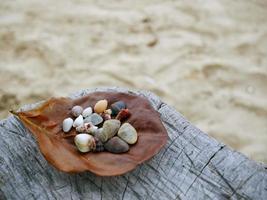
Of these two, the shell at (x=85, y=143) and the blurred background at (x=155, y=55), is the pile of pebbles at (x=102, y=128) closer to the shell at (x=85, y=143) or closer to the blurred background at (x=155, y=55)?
the shell at (x=85, y=143)

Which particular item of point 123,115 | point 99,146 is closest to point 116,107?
point 123,115

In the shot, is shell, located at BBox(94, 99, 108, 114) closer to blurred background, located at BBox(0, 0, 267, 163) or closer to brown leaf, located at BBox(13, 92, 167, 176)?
brown leaf, located at BBox(13, 92, 167, 176)

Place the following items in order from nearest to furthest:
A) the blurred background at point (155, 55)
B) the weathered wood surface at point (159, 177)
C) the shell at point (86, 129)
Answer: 1. the weathered wood surface at point (159, 177)
2. the shell at point (86, 129)
3. the blurred background at point (155, 55)

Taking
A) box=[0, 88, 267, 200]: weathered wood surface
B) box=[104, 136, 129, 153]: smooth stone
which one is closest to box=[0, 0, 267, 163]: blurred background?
box=[0, 88, 267, 200]: weathered wood surface

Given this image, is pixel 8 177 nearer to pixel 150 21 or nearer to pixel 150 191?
pixel 150 191

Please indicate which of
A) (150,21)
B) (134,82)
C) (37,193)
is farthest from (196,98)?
(37,193)

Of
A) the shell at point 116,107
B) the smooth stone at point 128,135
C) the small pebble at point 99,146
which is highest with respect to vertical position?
the shell at point 116,107

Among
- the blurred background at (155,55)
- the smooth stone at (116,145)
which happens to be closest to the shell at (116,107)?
the smooth stone at (116,145)

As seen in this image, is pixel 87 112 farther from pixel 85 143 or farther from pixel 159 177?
pixel 159 177
